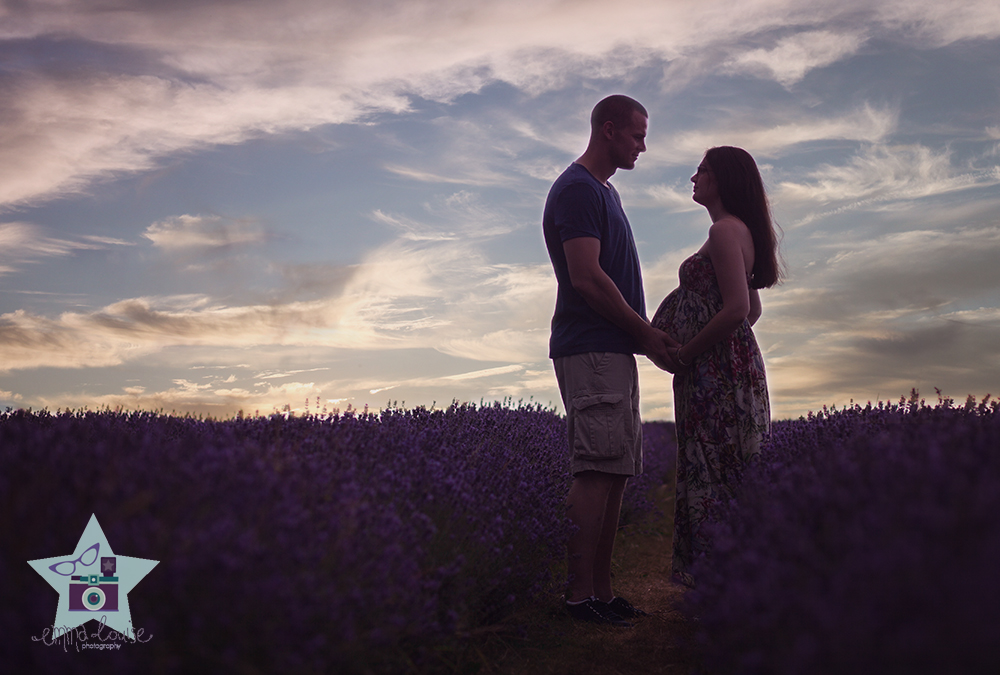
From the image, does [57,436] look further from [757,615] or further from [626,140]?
[626,140]

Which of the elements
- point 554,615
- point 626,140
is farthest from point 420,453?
point 626,140

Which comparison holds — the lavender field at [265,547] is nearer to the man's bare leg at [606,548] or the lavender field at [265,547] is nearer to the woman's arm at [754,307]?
the man's bare leg at [606,548]

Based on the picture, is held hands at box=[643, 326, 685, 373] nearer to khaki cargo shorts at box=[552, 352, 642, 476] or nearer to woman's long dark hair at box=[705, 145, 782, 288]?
khaki cargo shorts at box=[552, 352, 642, 476]

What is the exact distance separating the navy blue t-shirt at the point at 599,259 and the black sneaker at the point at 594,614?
1.44 m

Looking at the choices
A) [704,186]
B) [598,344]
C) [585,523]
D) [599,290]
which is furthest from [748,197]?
[585,523]

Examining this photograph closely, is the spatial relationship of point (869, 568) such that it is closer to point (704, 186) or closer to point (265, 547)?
point (265, 547)

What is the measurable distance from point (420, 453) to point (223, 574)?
4.13 ft

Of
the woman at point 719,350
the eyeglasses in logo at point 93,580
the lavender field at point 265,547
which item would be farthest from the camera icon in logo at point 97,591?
the woman at point 719,350

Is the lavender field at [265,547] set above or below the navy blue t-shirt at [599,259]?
below

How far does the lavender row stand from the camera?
55.0 inches

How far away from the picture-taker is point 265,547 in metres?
1.96

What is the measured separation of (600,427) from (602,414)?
74 mm

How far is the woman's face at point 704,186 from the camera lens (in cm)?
393

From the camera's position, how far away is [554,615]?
12.8 ft
